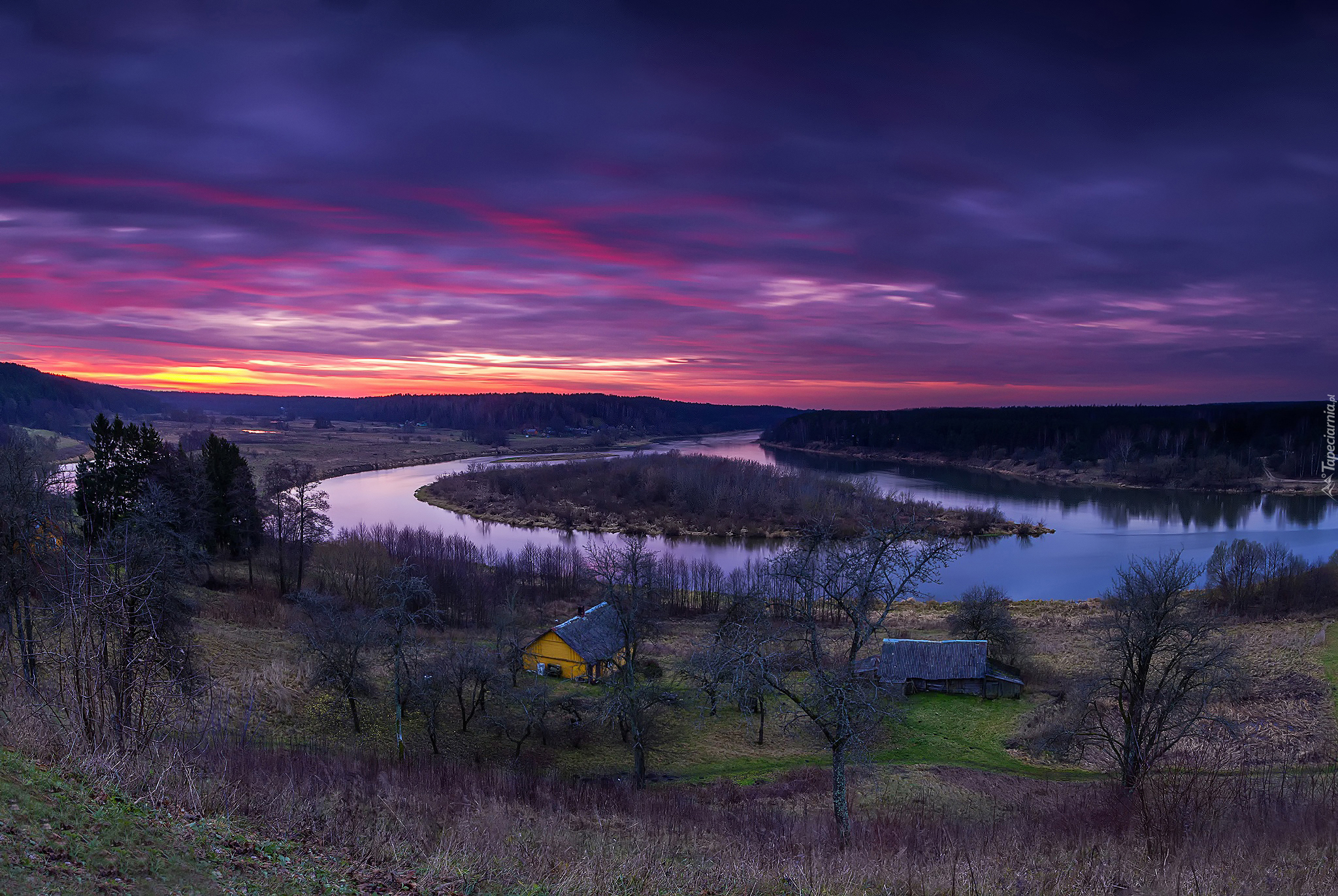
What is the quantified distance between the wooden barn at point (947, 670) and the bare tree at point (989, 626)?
116 centimetres

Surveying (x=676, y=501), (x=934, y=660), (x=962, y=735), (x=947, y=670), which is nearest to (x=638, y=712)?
(x=962, y=735)

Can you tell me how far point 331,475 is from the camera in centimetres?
9619

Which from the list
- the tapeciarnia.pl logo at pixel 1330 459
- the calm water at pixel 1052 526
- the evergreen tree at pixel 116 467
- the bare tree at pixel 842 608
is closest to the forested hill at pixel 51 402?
the calm water at pixel 1052 526

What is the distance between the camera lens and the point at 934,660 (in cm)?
2814

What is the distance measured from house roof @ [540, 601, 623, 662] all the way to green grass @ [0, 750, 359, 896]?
21617 millimetres

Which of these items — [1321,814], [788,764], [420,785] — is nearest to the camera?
[1321,814]

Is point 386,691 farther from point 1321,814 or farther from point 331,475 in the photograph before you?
point 331,475

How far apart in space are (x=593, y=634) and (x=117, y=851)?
24.3m

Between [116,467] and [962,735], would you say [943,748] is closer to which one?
[962,735]

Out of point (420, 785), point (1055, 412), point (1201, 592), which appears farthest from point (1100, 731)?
point (1055, 412)

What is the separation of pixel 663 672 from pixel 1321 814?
73.2 ft

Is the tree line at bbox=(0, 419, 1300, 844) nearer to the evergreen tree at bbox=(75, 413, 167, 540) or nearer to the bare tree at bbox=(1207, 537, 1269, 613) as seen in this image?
the evergreen tree at bbox=(75, 413, 167, 540)

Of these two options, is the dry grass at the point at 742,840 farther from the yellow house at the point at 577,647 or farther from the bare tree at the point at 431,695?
the yellow house at the point at 577,647

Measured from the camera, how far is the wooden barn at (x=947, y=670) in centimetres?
2758
